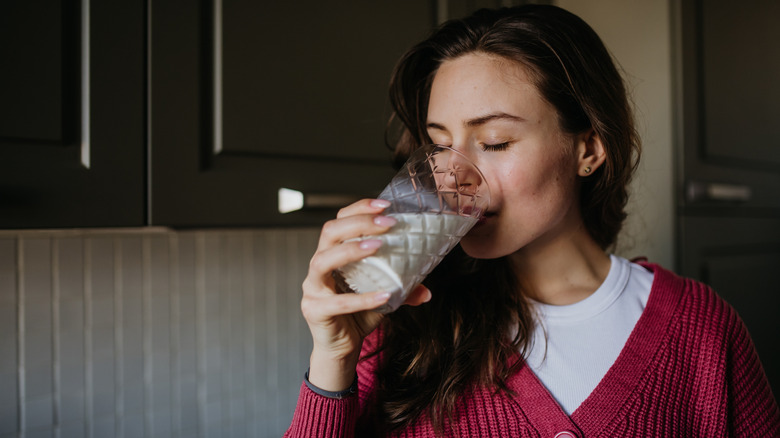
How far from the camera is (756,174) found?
1508 millimetres

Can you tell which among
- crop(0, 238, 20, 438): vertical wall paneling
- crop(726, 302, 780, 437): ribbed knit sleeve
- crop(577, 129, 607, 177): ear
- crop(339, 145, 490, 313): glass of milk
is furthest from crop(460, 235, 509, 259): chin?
crop(0, 238, 20, 438): vertical wall paneling

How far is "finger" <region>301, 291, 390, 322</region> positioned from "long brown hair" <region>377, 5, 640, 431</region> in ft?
0.85

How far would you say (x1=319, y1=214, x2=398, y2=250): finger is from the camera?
518 millimetres

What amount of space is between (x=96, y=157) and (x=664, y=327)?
0.94 meters

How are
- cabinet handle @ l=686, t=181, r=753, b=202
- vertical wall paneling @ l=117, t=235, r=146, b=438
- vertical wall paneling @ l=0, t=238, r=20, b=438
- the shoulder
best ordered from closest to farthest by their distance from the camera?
the shoulder, vertical wall paneling @ l=0, t=238, r=20, b=438, vertical wall paneling @ l=117, t=235, r=146, b=438, cabinet handle @ l=686, t=181, r=753, b=202

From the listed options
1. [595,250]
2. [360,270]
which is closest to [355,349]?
[360,270]

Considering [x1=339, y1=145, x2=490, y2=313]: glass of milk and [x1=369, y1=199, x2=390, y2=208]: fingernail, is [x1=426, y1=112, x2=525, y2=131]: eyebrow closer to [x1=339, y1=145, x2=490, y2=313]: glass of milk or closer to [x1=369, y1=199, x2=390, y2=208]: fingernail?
[x1=339, y1=145, x2=490, y2=313]: glass of milk

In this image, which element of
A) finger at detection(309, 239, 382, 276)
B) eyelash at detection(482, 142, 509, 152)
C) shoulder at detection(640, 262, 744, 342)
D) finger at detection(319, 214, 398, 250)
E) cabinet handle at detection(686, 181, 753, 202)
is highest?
eyelash at detection(482, 142, 509, 152)

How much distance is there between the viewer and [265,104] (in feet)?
2.86

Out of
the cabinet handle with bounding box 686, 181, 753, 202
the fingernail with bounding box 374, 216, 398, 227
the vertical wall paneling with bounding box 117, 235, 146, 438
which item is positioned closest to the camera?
the fingernail with bounding box 374, 216, 398, 227

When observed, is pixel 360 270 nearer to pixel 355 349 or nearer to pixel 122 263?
pixel 355 349

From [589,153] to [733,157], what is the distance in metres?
0.84

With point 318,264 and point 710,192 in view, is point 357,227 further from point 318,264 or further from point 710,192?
point 710,192

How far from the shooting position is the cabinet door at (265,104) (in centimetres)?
78
